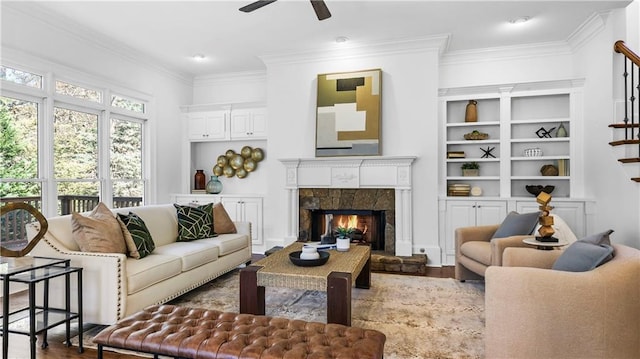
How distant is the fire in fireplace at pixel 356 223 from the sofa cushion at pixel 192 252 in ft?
5.72

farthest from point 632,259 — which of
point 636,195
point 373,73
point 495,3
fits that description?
point 373,73

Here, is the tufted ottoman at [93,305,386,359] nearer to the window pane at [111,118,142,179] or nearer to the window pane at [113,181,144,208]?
the window pane at [113,181,144,208]

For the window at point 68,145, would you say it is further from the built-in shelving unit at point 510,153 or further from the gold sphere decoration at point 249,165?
the built-in shelving unit at point 510,153

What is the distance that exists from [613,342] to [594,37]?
3800mm

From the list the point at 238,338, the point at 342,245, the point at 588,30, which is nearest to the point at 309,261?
the point at 342,245

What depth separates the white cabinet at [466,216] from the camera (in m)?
4.80

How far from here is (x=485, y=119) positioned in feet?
17.3

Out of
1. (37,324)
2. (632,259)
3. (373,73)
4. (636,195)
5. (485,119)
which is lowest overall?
(37,324)

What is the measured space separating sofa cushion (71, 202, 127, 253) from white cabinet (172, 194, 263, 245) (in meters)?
2.67

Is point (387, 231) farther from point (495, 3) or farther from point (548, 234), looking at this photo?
point (495, 3)

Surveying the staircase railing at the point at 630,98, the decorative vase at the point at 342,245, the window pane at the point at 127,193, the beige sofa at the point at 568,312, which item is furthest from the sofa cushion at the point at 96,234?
the staircase railing at the point at 630,98

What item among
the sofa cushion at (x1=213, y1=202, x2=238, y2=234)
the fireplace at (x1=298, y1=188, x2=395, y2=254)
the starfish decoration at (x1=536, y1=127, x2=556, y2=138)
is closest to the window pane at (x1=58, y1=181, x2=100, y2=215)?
the sofa cushion at (x1=213, y1=202, x2=238, y2=234)

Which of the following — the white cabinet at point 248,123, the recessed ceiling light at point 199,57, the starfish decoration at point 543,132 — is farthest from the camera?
the white cabinet at point 248,123

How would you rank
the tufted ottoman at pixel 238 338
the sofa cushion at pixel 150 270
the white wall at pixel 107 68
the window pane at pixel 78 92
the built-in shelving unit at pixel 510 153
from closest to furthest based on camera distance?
the tufted ottoman at pixel 238 338 → the sofa cushion at pixel 150 270 → the white wall at pixel 107 68 → the window pane at pixel 78 92 → the built-in shelving unit at pixel 510 153
